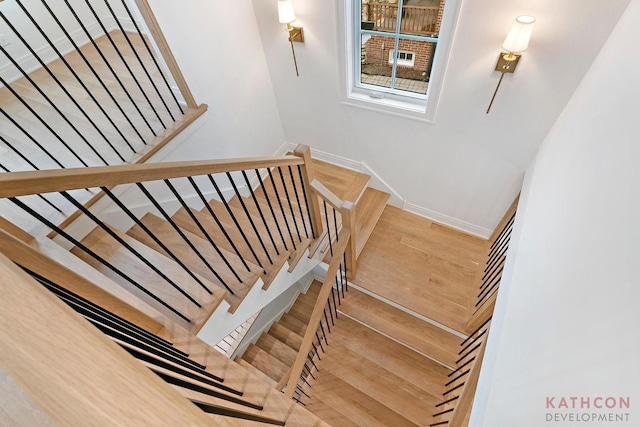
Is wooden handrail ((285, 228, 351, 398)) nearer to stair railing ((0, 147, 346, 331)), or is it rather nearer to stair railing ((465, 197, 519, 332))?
stair railing ((0, 147, 346, 331))

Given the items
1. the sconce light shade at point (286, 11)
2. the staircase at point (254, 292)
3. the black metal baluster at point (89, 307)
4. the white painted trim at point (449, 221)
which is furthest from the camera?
the white painted trim at point (449, 221)

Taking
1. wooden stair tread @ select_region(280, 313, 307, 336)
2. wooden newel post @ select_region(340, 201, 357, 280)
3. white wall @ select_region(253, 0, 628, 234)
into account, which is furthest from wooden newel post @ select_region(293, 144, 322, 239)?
wooden stair tread @ select_region(280, 313, 307, 336)

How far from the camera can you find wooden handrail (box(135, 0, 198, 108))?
1.99 metres

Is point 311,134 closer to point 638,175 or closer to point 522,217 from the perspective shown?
point 522,217

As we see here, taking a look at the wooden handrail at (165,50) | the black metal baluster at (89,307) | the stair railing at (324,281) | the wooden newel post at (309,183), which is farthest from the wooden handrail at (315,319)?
the wooden handrail at (165,50)

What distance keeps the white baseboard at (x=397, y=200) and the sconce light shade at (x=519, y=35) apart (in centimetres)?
175

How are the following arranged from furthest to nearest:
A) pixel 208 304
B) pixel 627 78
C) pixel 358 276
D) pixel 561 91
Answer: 1. pixel 358 276
2. pixel 561 91
3. pixel 208 304
4. pixel 627 78

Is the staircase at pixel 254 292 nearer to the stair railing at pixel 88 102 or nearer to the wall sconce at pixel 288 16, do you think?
the stair railing at pixel 88 102

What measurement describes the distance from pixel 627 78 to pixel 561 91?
98cm

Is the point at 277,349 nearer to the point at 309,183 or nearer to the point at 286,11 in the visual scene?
the point at 309,183

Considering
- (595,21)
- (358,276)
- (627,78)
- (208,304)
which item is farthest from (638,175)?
(358,276)

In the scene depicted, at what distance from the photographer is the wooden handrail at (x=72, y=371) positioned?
0.42 m

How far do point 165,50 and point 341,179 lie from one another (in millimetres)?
2096

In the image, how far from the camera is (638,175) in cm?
84
